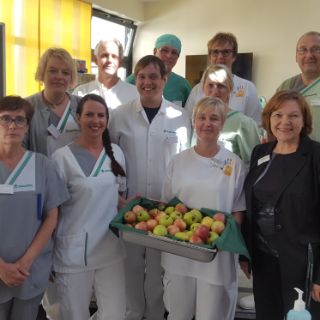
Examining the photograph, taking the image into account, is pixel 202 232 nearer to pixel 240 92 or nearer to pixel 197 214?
pixel 197 214

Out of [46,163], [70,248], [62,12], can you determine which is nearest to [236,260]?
[70,248]

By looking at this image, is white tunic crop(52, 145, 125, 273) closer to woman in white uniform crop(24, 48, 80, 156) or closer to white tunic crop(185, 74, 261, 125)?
woman in white uniform crop(24, 48, 80, 156)

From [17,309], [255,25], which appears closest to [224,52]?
[17,309]

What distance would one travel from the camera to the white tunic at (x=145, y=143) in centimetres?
218

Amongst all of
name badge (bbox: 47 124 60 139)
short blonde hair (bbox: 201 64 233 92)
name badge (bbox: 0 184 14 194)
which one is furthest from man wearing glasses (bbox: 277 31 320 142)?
name badge (bbox: 0 184 14 194)

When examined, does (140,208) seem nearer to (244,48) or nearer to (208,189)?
(208,189)

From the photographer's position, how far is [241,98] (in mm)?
2621

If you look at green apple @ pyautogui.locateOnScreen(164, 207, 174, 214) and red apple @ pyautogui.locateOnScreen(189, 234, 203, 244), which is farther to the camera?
green apple @ pyautogui.locateOnScreen(164, 207, 174, 214)

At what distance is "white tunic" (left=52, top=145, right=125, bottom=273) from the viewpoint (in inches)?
69.8

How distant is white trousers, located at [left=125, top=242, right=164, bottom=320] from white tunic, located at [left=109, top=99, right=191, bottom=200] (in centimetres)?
34

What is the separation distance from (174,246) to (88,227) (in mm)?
437

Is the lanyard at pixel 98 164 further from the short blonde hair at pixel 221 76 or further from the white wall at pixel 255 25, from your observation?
the white wall at pixel 255 25

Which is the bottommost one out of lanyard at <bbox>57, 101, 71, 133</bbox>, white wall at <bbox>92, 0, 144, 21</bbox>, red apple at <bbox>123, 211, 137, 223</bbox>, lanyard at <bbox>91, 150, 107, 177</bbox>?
red apple at <bbox>123, 211, 137, 223</bbox>

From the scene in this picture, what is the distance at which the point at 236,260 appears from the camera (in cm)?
187
